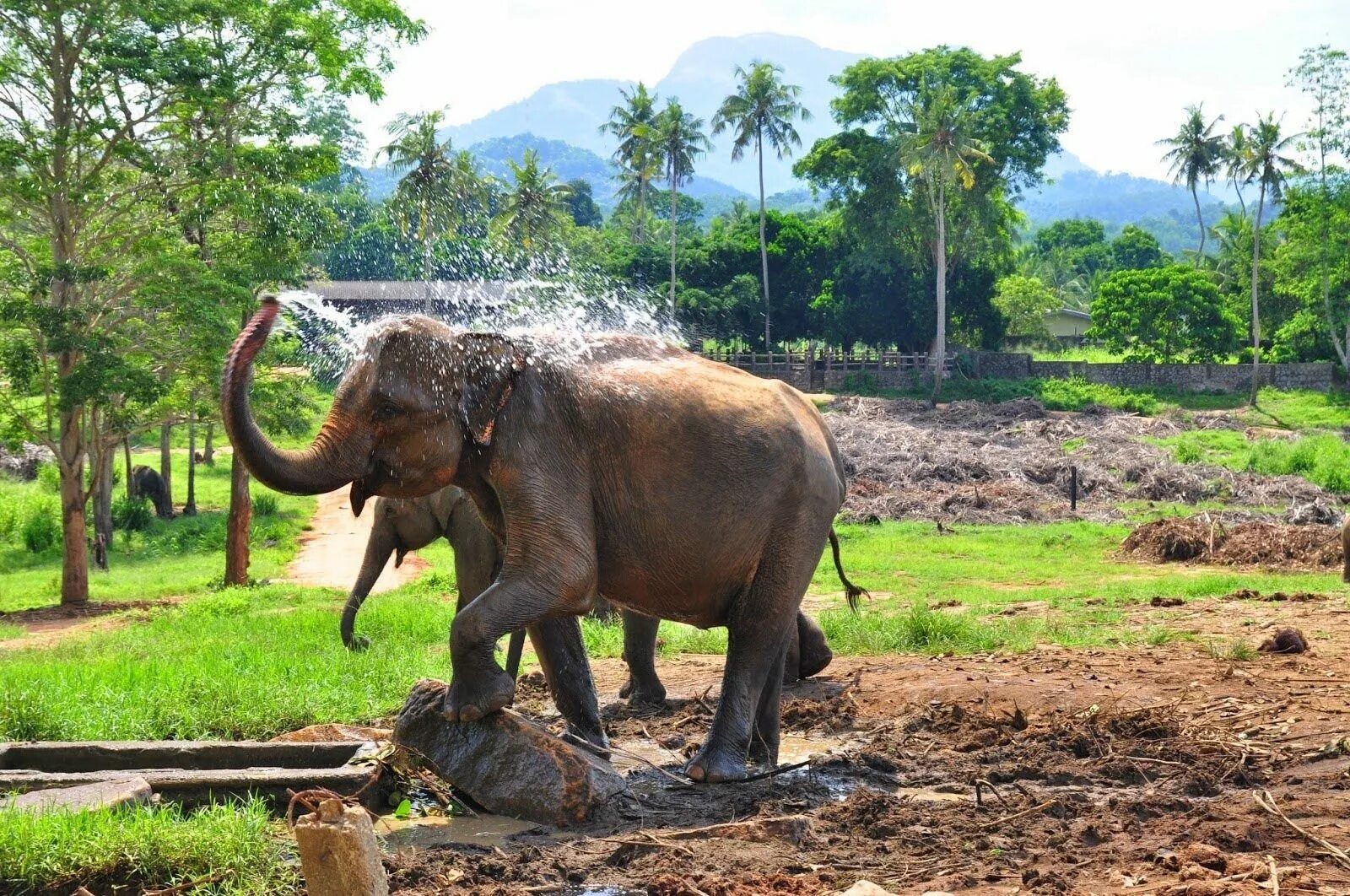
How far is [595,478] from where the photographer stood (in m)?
7.59

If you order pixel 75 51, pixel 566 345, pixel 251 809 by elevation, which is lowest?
pixel 251 809

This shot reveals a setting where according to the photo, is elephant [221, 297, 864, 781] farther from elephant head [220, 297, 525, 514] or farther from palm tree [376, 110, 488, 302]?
palm tree [376, 110, 488, 302]

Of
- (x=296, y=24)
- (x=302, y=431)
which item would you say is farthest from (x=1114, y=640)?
(x=296, y=24)

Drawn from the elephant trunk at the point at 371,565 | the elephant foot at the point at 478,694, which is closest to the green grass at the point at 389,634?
the elephant trunk at the point at 371,565

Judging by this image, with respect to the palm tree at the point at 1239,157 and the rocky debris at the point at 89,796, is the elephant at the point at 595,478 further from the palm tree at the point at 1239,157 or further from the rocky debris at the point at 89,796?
the palm tree at the point at 1239,157

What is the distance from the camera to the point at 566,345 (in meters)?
7.82

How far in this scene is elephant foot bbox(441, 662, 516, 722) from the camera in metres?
7.12

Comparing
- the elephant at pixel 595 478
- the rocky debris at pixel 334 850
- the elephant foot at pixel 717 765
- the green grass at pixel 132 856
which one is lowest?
the elephant foot at pixel 717 765

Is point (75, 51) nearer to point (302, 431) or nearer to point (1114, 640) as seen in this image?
point (302, 431)

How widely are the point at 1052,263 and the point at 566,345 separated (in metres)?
90.6

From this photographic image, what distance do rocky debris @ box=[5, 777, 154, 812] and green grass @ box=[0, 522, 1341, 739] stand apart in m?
1.67

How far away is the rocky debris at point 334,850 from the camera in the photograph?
5.07 m

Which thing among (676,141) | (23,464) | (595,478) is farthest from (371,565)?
(676,141)

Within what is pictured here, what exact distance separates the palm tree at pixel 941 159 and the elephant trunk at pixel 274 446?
45.7 m
